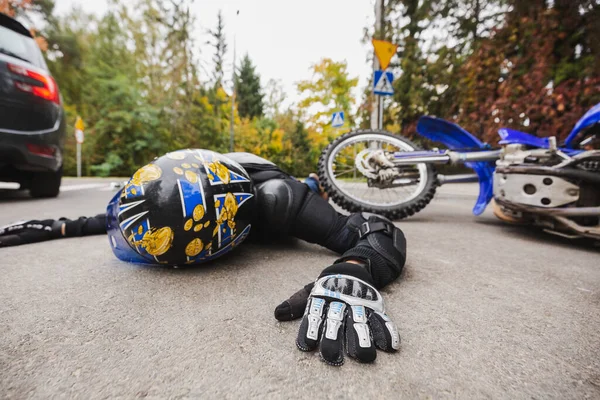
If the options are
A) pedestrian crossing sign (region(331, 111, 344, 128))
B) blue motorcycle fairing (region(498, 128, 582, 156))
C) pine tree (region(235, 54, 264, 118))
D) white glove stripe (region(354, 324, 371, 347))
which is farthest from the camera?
pine tree (region(235, 54, 264, 118))

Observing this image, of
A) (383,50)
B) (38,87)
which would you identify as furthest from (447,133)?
(38,87)

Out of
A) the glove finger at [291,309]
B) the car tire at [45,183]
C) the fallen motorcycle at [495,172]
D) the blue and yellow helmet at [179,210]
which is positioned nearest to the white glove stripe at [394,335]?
the glove finger at [291,309]

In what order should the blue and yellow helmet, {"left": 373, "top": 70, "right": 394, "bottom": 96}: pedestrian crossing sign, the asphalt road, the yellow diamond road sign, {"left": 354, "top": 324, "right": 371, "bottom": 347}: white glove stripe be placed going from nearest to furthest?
the asphalt road, {"left": 354, "top": 324, "right": 371, "bottom": 347}: white glove stripe, the blue and yellow helmet, the yellow diamond road sign, {"left": 373, "top": 70, "right": 394, "bottom": 96}: pedestrian crossing sign

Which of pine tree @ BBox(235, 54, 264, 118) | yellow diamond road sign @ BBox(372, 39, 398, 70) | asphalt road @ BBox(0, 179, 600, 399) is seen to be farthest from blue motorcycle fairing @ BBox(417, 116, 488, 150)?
pine tree @ BBox(235, 54, 264, 118)

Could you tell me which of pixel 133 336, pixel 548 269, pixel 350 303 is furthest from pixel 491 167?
pixel 133 336

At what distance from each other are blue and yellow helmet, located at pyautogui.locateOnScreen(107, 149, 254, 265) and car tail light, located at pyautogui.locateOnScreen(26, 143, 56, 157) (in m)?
2.56

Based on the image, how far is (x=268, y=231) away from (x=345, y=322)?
797 mm

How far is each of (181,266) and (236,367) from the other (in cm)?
81

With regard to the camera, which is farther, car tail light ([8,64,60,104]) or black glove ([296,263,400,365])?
car tail light ([8,64,60,104])

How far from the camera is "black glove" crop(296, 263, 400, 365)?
0.79m

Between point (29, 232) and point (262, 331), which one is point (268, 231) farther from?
point (29, 232)

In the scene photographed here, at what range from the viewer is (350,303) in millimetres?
916

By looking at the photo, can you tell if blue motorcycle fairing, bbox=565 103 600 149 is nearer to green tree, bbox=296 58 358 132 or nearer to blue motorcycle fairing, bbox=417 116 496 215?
blue motorcycle fairing, bbox=417 116 496 215

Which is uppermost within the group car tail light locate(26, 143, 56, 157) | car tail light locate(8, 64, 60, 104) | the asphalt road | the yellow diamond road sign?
the yellow diamond road sign
